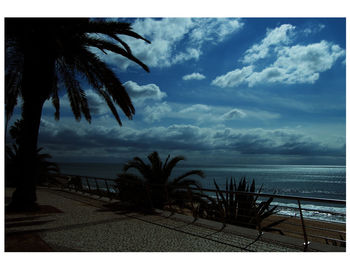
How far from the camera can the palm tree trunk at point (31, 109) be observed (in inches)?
318

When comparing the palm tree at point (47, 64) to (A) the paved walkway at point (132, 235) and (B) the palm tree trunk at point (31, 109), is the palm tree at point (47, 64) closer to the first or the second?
(B) the palm tree trunk at point (31, 109)

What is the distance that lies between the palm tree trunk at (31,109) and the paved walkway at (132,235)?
793 millimetres

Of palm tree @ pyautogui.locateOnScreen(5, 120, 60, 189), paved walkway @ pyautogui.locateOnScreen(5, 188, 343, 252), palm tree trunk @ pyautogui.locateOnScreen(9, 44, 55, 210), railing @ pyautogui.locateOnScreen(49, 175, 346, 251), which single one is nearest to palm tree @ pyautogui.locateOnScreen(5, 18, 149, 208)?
palm tree trunk @ pyautogui.locateOnScreen(9, 44, 55, 210)

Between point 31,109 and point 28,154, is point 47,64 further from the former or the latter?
point 28,154

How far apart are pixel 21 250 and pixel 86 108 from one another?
6.14m

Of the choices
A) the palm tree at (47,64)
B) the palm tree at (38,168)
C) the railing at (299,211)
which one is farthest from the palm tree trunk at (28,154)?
the palm tree at (38,168)

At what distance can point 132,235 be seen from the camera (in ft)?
18.8

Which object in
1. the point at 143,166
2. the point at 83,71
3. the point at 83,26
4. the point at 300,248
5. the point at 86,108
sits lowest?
the point at 300,248

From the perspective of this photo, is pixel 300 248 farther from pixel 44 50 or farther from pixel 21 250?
pixel 44 50

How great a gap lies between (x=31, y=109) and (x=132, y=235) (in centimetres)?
514

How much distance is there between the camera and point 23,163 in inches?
320

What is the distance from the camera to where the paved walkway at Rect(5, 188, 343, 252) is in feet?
16.1

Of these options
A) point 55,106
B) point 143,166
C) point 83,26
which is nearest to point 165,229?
point 83,26

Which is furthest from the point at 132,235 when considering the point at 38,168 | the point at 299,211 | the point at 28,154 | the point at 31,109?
the point at 38,168
